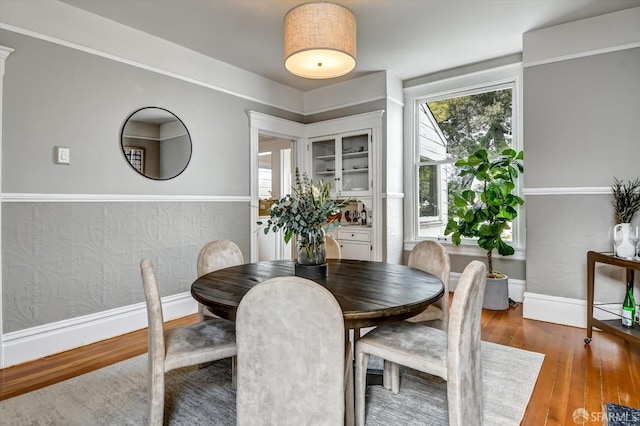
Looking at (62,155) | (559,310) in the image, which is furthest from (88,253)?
(559,310)

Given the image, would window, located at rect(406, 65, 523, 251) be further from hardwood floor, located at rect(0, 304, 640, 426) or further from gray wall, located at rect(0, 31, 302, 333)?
gray wall, located at rect(0, 31, 302, 333)

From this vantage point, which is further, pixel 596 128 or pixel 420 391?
pixel 596 128

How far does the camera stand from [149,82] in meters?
3.37

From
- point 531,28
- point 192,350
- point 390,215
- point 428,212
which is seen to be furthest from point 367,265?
point 531,28

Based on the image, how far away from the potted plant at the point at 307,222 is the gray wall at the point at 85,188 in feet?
6.26

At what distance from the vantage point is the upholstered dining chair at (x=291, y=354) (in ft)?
4.26

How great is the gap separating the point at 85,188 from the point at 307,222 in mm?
2140

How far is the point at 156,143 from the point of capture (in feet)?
11.2

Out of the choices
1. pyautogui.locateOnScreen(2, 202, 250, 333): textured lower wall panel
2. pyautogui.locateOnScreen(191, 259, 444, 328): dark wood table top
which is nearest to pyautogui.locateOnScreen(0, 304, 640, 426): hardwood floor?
pyautogui.locateOnScreen(2, 202, 250, 333): textured lower wall panel

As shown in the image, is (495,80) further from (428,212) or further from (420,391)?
(420,391)

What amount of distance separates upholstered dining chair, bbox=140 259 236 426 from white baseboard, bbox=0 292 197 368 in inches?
63.5

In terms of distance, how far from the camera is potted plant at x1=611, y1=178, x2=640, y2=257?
2.72 metres

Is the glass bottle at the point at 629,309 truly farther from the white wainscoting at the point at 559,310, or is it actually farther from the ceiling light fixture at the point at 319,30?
the ceiling light fixture at the point at 319,30

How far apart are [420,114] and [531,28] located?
1.56m
